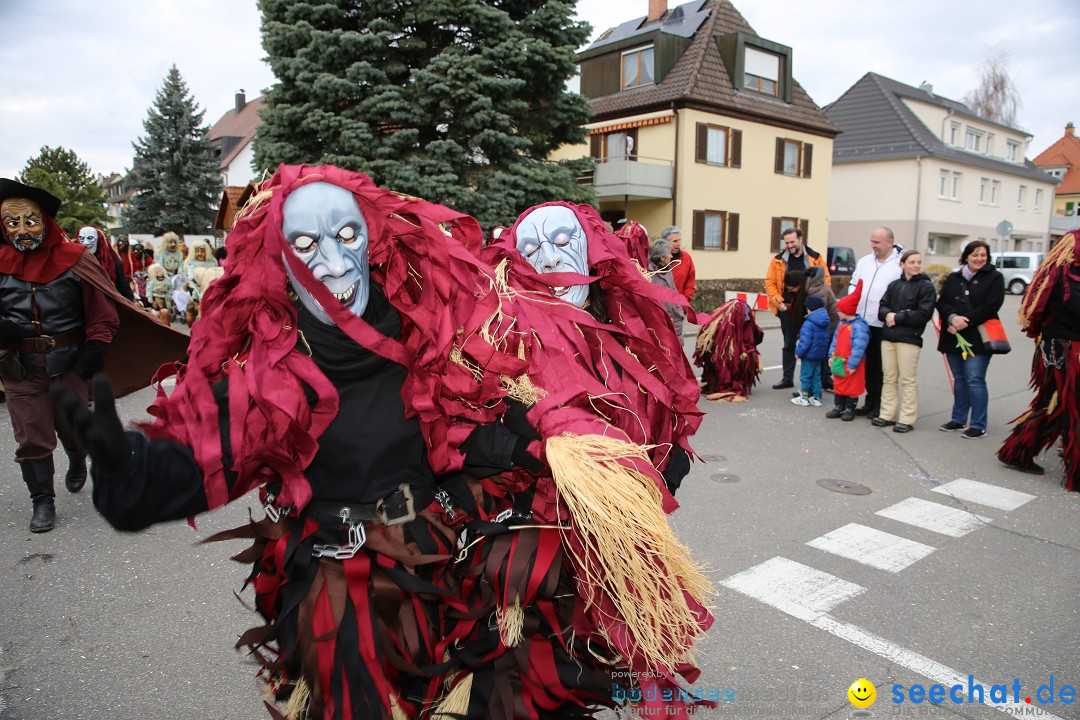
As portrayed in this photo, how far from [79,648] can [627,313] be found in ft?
9.38

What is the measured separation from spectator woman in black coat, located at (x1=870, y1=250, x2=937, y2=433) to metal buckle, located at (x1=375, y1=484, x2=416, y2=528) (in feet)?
20.5

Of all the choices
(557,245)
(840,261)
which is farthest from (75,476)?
(840,261)

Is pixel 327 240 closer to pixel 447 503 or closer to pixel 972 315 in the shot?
pixel 447 503

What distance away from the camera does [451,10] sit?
39.2 feet

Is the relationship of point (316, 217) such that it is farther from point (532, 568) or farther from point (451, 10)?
point (451, 10)

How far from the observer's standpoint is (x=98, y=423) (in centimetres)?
145

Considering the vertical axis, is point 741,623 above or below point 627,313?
below

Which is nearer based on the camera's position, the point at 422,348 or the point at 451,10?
the point at 422,348

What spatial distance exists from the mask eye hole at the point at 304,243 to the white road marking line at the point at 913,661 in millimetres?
2906

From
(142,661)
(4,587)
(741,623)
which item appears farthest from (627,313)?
(4,587)

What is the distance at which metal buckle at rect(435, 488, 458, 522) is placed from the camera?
Answer: 2014 millimetres

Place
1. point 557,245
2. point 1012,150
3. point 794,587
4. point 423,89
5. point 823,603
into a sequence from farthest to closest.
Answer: point 1012,150
point 423,89
point 794,587
point 823,603
point 557,245

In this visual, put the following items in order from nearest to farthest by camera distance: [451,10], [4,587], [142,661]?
1. [142,661]
2. [4,587]
3. [451,10]

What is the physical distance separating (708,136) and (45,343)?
20.9 meters
